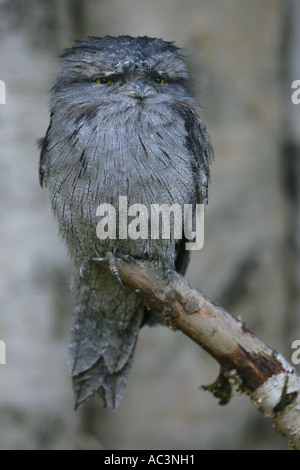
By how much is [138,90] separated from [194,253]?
1.48 metres

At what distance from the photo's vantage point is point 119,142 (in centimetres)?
205

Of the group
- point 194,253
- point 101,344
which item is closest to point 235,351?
point 101,344

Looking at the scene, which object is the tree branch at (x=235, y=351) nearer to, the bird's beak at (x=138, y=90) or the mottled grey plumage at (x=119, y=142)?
the mottled grey plumage at (x=119, y=142)

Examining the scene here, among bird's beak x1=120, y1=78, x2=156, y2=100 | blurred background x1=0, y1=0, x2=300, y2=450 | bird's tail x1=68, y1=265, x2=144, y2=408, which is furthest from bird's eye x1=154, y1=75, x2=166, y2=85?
bird's tail x1=68, y1=265, x2=144, y2=408

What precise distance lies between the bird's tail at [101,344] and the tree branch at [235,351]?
40 centimetres

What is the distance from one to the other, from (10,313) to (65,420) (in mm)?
780

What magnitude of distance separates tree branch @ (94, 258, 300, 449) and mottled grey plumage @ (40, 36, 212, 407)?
0.70 ft

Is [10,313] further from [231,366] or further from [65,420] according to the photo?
[231,366]

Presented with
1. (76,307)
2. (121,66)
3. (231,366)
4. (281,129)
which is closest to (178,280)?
(231,366)

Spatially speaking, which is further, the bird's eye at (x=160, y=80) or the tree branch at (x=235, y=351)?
the bird's eye at (x=160, y=80)

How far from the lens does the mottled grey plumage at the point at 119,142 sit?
2057mm

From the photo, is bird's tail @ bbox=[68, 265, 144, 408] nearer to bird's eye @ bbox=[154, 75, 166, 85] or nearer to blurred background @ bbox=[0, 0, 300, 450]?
blurred background @ bbox=[0, 0, 300, 450]

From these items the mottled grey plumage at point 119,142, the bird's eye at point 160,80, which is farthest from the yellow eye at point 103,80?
the bird's eye at point 160,80
